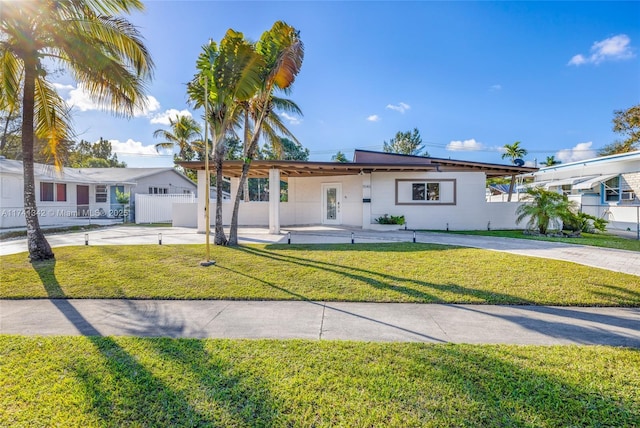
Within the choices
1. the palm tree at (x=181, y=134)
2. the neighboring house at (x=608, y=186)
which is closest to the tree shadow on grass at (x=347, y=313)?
the neighboring house at (x=608, y=186)

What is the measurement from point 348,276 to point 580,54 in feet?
65.1

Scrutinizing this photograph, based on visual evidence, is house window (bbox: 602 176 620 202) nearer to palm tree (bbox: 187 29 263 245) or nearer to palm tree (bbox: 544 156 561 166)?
palm tree (bbox: 187 29 263 245)

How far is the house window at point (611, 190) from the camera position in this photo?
16938 millimetres

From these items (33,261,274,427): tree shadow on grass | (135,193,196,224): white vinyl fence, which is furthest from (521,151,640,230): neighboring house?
(135,193,196,224): white vinyl fence

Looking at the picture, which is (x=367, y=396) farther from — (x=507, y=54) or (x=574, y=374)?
(x=507, y=54)

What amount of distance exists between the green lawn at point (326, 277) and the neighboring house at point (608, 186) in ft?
39.3

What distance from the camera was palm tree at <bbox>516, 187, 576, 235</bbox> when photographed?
39.5 feet

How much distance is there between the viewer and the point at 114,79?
7.32 m

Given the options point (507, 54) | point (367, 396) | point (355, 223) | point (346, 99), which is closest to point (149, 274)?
point (367, 396)

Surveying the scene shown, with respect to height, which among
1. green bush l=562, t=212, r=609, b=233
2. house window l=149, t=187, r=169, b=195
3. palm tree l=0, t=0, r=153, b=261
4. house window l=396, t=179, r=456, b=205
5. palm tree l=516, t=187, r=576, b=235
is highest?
palm tree l=0, t=0, r=153, b=261

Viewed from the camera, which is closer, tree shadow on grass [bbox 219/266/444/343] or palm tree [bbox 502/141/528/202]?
tree shadow on grass [bbox 219/266/444/343]

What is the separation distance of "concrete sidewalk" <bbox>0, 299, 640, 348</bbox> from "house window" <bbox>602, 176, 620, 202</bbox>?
17.5m

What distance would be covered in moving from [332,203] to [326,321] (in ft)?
43.9

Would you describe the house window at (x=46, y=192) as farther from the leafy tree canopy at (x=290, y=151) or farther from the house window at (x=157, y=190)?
the leafy tree canopy at (x=290, y=151)
